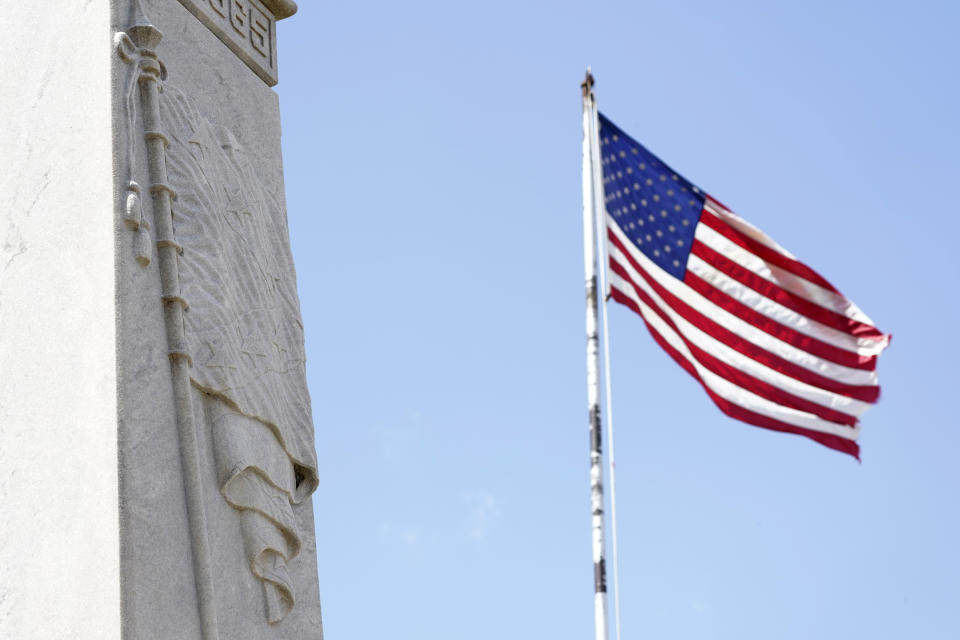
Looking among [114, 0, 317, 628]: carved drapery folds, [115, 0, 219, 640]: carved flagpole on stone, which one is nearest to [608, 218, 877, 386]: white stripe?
[114, 0, 317, 628]: carved drapery folds

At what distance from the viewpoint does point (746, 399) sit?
10758 millimetres

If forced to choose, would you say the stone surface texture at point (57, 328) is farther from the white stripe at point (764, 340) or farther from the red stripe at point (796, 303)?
the red stripe at point (796, 303)

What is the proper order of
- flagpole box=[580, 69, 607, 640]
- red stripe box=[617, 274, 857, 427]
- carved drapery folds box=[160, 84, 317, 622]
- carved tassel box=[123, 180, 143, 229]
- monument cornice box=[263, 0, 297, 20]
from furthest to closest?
red stripe box=[617, 274, 857, 427] → flagpole box=[580, 69, 607, 640] → monument cornice box=[263, 0, 297, 20] → carved drapery folds box=[160, 84, 317, 622] → carved tassel box=[123, 180, 143, 229]

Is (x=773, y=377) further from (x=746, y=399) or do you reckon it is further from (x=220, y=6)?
(x=220, y=6)

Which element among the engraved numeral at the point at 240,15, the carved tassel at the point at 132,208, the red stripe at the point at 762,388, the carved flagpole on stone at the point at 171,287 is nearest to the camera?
the carved flagpole on stone at the point at 171,287

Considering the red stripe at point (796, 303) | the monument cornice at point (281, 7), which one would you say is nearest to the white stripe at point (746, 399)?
the red stripe at point (796, 303)

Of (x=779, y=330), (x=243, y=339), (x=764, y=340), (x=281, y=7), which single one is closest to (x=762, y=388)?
(x=764, y=340)

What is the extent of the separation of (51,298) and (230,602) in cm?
118

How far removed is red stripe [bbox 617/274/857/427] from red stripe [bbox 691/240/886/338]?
62cm

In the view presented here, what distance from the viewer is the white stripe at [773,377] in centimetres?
1079

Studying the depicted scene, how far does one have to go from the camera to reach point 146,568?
4.66 meters

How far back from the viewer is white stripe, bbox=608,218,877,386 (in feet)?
35.7

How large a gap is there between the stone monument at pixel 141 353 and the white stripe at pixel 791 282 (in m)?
5.72

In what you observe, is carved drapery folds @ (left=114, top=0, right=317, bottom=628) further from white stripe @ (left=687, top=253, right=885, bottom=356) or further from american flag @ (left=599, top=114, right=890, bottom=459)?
white stripe @ (left=687, top=253, right=885, bottom=356)
